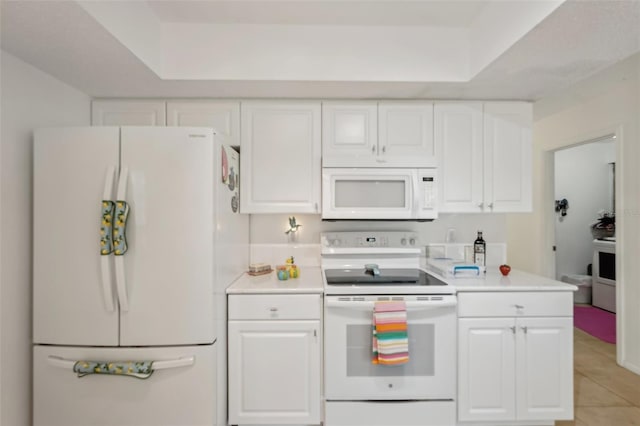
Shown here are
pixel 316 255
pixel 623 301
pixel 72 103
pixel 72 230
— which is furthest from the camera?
pixel 623 301

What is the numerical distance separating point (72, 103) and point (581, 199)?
6539 mm

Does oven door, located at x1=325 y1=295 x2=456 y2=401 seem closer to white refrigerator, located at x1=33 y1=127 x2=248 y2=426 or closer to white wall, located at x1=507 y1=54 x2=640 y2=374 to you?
white refrigerator, located at x1=33 y1=127 x2=248 y2=426

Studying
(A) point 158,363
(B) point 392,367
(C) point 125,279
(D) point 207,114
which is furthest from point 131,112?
(B) point 392,367

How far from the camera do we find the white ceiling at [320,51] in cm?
165

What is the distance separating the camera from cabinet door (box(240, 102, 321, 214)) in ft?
7.48

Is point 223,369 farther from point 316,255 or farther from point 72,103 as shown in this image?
point 72,103

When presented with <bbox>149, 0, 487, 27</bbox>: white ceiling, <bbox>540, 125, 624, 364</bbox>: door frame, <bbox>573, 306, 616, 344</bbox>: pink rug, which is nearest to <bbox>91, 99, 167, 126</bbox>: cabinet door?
<bbox>149, 0, 487, 27</bbox>: white ceiling

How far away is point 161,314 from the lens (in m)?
1.70

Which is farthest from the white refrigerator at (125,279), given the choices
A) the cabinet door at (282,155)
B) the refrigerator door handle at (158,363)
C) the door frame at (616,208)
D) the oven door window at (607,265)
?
the oven door window at (607,265)

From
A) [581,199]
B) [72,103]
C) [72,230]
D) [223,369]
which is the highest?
[72,103]

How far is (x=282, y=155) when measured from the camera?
229 centimetres

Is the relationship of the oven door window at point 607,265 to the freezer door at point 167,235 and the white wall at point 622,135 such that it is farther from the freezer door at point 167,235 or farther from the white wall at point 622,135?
the freezer door at point 167,235

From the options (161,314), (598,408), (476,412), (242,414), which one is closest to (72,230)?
(161,314)

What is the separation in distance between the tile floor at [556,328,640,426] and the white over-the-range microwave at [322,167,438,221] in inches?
67.9
